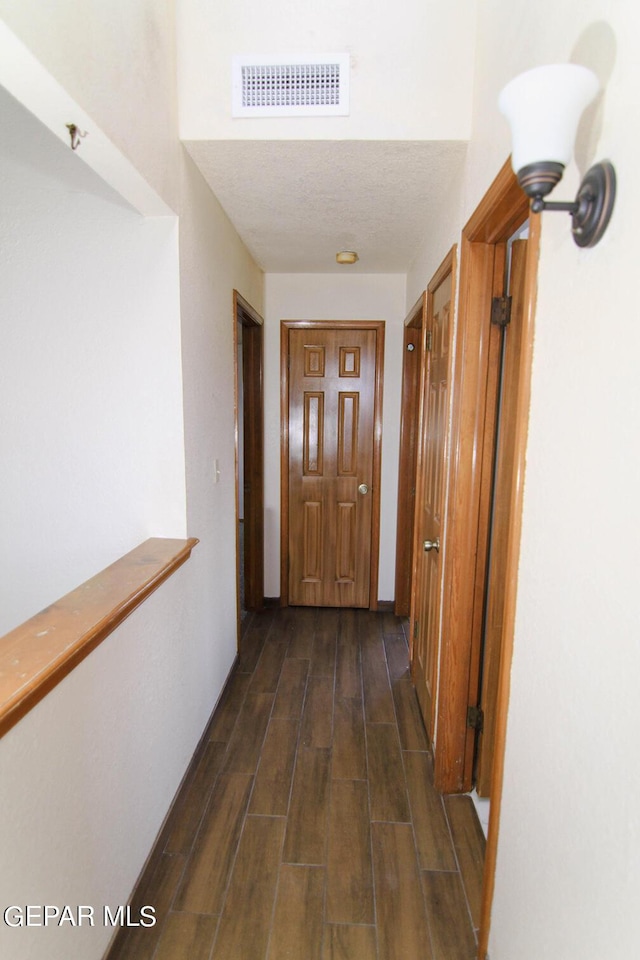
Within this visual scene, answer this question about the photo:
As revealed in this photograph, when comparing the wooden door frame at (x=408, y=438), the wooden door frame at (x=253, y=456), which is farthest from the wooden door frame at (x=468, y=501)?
the wooden door frame at (x=253, y=456)

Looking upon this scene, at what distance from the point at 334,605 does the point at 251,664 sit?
0.93m

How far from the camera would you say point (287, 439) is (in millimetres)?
3385

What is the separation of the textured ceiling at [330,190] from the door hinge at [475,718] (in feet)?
6.57

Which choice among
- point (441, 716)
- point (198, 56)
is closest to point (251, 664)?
point (441, 716)

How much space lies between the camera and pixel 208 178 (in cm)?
191

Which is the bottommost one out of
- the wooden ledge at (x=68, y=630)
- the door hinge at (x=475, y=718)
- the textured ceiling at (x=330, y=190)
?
the door hinge at (x=475, y=718)

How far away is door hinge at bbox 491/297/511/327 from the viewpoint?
1610 millimetres

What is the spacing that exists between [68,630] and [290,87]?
176 centimetres

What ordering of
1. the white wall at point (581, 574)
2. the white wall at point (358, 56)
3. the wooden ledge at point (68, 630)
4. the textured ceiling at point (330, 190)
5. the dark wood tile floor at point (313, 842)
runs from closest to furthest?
the white wall at point (581, 574)
the wooden ledge at point (68, 630)
the dark wood tile floor at point (313, 842)
the white wall at point (358, 56)
the textured ceiling at point (330, 190)

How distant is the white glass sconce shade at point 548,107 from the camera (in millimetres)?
700

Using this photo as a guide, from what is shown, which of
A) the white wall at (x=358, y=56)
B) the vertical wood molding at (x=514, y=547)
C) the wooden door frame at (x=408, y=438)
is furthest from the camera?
the wooden door frame at (x=408, y=438)

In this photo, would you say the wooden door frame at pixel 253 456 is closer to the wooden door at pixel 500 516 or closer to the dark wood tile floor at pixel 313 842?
the dark wood tile floor at pixel 313 842

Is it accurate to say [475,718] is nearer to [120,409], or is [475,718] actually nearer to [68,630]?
[68,630]

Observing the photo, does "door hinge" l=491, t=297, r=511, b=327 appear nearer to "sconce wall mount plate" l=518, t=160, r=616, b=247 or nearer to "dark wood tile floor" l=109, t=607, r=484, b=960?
"sconce wall mount plate" l=518, t=160, r=616, b=247
